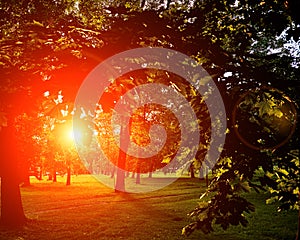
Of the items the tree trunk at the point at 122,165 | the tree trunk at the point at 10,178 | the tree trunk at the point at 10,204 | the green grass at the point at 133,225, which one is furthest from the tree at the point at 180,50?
the tree trunk at the point at 122,165

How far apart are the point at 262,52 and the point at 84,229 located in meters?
23.1

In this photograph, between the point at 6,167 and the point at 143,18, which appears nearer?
the point at 143,18

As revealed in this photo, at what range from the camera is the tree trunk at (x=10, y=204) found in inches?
666

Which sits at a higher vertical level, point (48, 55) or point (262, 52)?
point (262, 52)

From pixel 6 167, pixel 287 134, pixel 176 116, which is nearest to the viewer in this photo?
pixel 287 134

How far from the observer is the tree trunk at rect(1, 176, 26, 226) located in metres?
16.9

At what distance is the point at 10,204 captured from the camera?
17.1 metres

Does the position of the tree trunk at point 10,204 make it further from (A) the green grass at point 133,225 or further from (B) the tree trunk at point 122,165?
(B) the tree trunk at point 122,165

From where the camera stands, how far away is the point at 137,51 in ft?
19.7

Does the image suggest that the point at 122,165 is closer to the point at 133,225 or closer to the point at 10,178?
the point at 133,225

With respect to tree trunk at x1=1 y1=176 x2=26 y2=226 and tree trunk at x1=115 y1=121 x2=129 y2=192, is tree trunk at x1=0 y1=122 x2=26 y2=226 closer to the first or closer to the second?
tree trunk at x1=1 y1=176 x2=26 y2=226

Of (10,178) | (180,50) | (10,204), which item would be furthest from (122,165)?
(180,50)

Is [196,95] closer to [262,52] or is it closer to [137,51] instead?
[137,51]

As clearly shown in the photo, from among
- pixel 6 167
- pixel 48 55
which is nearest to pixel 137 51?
pixel 48 55
